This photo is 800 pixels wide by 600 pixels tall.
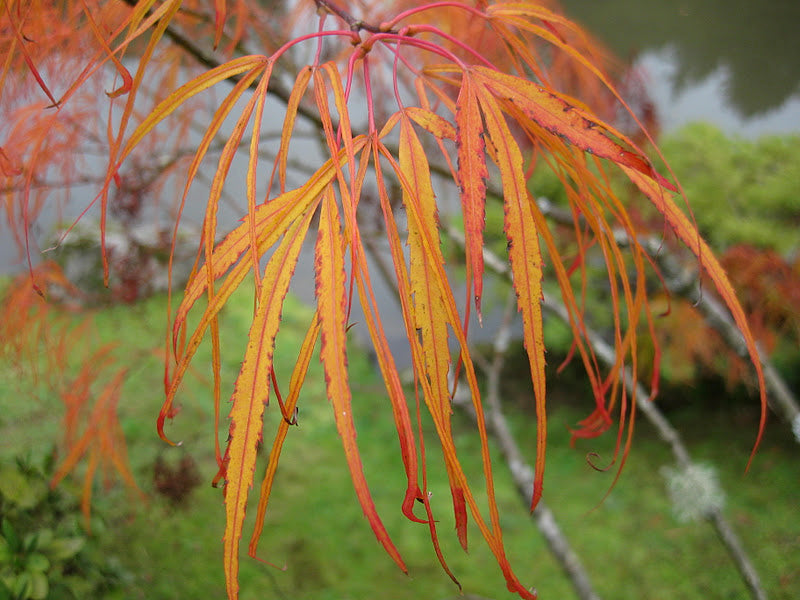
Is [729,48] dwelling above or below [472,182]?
above

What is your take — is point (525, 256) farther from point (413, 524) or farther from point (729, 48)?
point (729, 48)

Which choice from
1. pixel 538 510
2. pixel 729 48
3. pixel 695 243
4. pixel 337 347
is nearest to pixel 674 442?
pixel 538 510

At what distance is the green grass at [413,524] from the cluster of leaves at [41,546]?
11cm

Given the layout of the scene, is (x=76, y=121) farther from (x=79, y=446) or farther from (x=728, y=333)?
(x=728, y=333)

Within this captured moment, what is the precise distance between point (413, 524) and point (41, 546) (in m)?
1.11

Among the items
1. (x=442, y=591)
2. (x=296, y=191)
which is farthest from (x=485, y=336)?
(x=296, y=191)

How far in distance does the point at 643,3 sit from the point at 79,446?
5518 mm

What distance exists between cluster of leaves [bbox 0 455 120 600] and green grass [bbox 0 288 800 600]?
111mm

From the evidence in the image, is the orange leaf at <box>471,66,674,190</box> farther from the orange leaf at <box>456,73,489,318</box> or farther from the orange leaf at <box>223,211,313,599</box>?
the orange leaf at <box>223,211,313,599</box>

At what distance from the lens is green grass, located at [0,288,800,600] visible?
1309mm

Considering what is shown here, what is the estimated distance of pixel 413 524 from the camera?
1.60 m

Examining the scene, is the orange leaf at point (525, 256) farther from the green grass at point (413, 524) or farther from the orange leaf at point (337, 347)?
the green grass at point (413, 524)

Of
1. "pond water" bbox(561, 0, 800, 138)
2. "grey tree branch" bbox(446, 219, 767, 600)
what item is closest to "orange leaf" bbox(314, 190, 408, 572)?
"grey tree branch" bbox(446, 219, 767, 600)

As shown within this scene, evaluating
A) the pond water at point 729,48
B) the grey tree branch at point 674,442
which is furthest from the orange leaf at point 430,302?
the pond water at point 729,48
